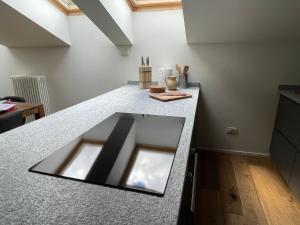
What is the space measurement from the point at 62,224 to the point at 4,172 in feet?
1.11

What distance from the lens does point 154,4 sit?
2098 mm

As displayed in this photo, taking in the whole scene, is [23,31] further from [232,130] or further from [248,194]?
[248,194]

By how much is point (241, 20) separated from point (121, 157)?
1586 millimetres

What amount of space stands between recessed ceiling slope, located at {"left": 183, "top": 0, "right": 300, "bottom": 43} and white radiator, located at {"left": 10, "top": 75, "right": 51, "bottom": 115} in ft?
6.84

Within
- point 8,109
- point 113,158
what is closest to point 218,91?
point 113,158

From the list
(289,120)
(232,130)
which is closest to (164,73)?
(232,130)

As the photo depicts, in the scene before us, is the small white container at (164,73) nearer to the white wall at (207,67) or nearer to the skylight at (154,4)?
the white wall at (207,67)

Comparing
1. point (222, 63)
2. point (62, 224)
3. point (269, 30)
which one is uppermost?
point (269, 30)

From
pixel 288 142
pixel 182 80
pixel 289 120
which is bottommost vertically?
pixel 288 142

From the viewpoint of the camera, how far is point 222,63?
2098 millimetres

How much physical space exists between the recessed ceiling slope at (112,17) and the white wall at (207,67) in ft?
0.54

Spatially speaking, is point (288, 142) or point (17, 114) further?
point (288, 142)

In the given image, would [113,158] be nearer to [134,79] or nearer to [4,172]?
→ [4,172]

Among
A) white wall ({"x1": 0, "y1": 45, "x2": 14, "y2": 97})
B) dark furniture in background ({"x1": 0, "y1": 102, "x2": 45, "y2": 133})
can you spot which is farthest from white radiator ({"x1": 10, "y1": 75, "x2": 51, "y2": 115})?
dark furniture in background ({"x1": 0, "y1": 102, "x2": 45, "y2": 133})
